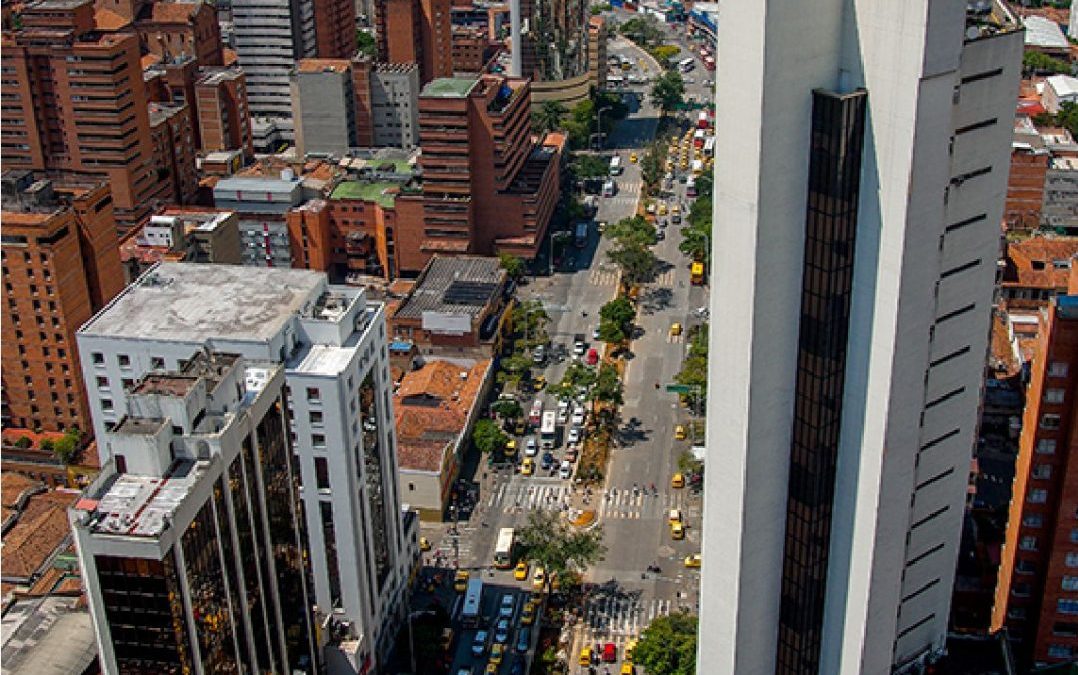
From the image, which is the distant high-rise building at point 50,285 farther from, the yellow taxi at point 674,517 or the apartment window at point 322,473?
the yellow taxi at point 674,517

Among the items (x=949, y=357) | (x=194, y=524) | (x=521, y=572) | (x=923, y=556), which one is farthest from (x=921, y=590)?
(x=521, y=572)

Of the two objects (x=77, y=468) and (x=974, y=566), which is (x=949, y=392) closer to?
(x=974, y=566)

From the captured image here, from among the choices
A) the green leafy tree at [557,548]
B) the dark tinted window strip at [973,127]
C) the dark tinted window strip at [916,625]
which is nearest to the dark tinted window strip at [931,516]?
the dark tinted window strip at [916,625]

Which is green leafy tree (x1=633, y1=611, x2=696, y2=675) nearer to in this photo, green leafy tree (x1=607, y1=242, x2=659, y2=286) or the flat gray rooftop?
the flat gray rooftop

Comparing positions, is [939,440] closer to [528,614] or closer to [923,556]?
[923,556]

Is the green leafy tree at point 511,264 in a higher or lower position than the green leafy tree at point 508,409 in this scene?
higher

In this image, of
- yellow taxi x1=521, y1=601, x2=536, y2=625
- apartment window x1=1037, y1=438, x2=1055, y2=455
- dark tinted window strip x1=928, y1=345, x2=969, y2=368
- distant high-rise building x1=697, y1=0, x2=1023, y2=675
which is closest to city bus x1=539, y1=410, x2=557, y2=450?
yellow taxi x1=521, y1=601, x2=536, y2=625

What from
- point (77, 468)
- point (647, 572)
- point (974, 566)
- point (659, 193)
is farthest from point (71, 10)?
point (974, 566)
